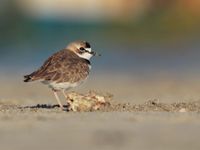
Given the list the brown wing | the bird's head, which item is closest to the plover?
the brown wing

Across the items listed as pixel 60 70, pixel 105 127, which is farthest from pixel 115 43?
pixel 105 127

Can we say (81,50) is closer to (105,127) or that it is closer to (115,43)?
(105,127)

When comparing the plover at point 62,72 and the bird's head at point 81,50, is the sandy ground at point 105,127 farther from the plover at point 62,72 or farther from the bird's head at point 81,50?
the bird's head at point 81,50

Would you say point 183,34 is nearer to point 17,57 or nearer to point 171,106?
point 17,57

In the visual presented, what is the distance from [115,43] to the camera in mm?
39562

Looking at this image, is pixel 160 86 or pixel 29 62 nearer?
pixel 160 86

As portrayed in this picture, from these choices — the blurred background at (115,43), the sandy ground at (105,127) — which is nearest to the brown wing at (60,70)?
the sandy ground at (105,127)

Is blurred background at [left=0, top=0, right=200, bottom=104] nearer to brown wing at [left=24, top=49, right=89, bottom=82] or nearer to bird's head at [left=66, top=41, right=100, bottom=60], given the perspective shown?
bird's head at [left=66, top=41, right=100, bottom=60]

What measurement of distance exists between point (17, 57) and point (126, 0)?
2447cm

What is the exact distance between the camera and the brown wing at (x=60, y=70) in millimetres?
11227

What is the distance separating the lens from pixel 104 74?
23109 millimetres

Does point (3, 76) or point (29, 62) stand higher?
point (29, 62)

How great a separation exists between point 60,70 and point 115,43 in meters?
28.3

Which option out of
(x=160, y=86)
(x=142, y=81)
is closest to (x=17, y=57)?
(x=142, y=81)
